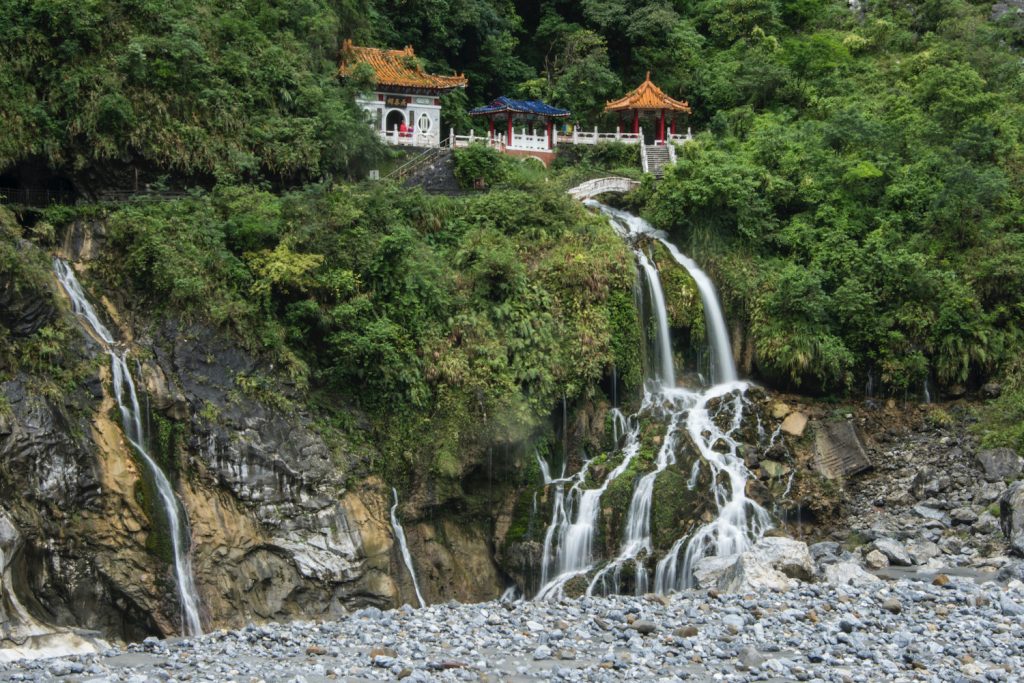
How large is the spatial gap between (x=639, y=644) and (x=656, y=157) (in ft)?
76.1

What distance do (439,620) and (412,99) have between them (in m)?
21.3

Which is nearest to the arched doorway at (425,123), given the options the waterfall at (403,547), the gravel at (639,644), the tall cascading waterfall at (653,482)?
the tall cascading waterfall at (653,482)

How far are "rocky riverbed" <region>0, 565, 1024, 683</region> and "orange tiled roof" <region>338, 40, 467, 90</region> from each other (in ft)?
65.2

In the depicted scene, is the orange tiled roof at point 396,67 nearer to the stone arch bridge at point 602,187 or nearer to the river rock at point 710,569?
the stone arch bridge at point 602,187

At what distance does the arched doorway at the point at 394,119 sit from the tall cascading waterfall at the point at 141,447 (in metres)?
16.0

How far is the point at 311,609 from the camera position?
736 inches

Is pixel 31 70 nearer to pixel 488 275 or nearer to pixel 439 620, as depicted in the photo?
pixel 488 275

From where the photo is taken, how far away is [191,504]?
18.6 m

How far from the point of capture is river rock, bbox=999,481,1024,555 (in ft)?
63.1

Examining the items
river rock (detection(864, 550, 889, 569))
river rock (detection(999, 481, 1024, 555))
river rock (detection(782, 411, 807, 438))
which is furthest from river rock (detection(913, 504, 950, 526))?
river rock (detection(782, 411, 807, 438))

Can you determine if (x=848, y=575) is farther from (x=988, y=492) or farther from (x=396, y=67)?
(x=396, y=67)

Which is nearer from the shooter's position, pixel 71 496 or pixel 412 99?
pixel 71 496

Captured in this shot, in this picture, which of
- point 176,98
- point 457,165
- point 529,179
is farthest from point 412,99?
point 176,98

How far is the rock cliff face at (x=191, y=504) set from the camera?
1683 cm
